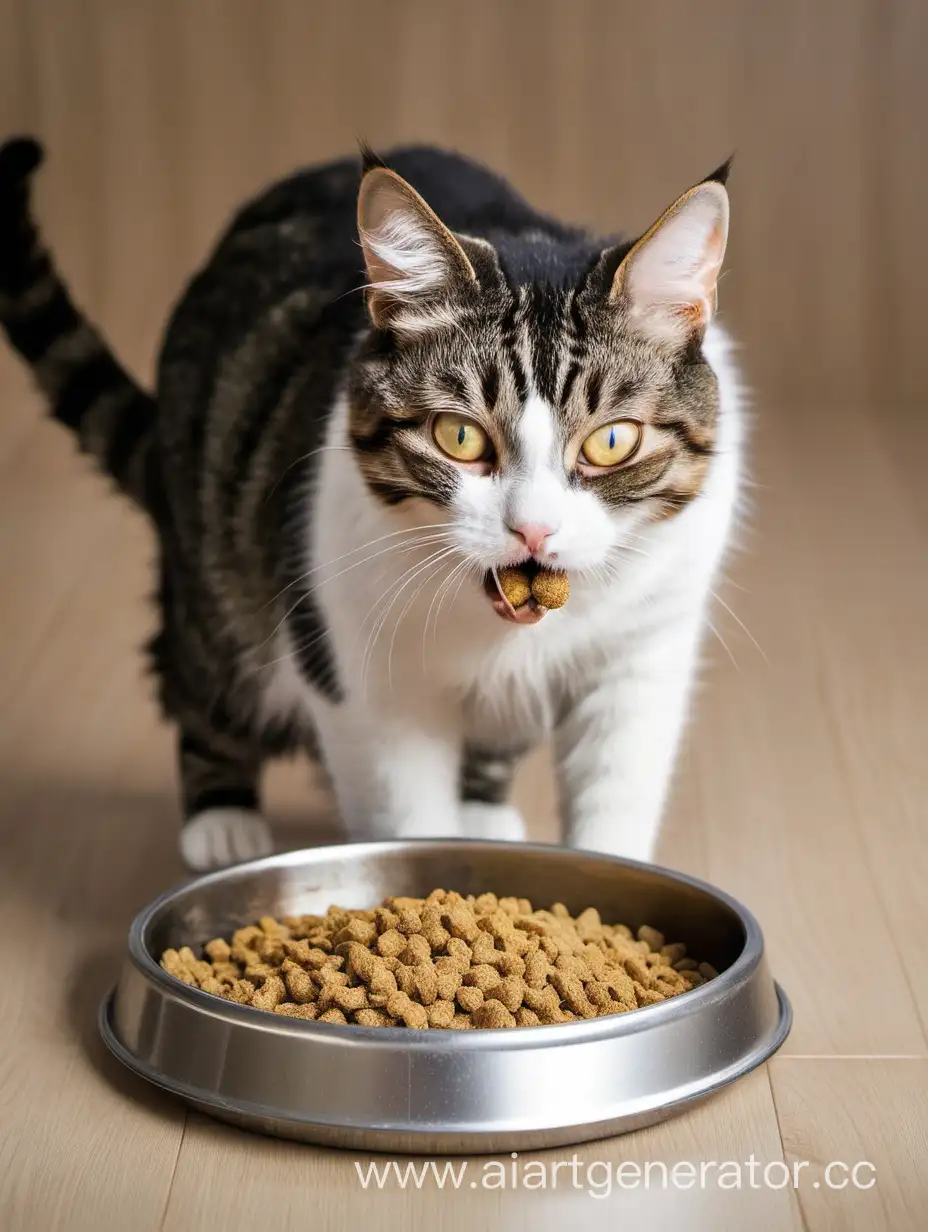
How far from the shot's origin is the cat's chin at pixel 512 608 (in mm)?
1344

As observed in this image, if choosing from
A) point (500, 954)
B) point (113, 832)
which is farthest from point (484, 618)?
point (113, 832)

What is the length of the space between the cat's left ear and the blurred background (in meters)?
0.61

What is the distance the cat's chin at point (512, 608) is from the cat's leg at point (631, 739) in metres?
0.20

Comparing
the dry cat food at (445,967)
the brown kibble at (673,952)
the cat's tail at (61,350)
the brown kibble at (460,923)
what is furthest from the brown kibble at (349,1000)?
the cat's tail at (61,350)

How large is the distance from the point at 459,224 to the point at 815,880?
770 mm

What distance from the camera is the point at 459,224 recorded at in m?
1.66

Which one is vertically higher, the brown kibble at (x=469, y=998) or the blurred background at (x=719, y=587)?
the brown kibble at (x=469, y=998)

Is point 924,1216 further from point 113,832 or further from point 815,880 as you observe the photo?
point 113,832

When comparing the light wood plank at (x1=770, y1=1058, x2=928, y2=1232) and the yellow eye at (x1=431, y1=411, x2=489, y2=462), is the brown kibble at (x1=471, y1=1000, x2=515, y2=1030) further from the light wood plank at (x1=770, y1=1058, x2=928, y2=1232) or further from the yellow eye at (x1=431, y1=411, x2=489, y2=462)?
the yellow eye at (x1=431, y1=411, x2=489, y2=462)

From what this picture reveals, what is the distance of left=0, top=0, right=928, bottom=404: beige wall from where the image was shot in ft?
12.1

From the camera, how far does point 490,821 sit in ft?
5.96

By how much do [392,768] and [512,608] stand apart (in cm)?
29

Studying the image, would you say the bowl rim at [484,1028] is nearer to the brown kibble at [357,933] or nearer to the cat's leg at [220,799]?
the brown kibble at [357,933]

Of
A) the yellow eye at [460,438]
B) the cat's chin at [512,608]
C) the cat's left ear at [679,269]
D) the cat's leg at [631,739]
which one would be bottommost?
the cat's leg at [631,739]
